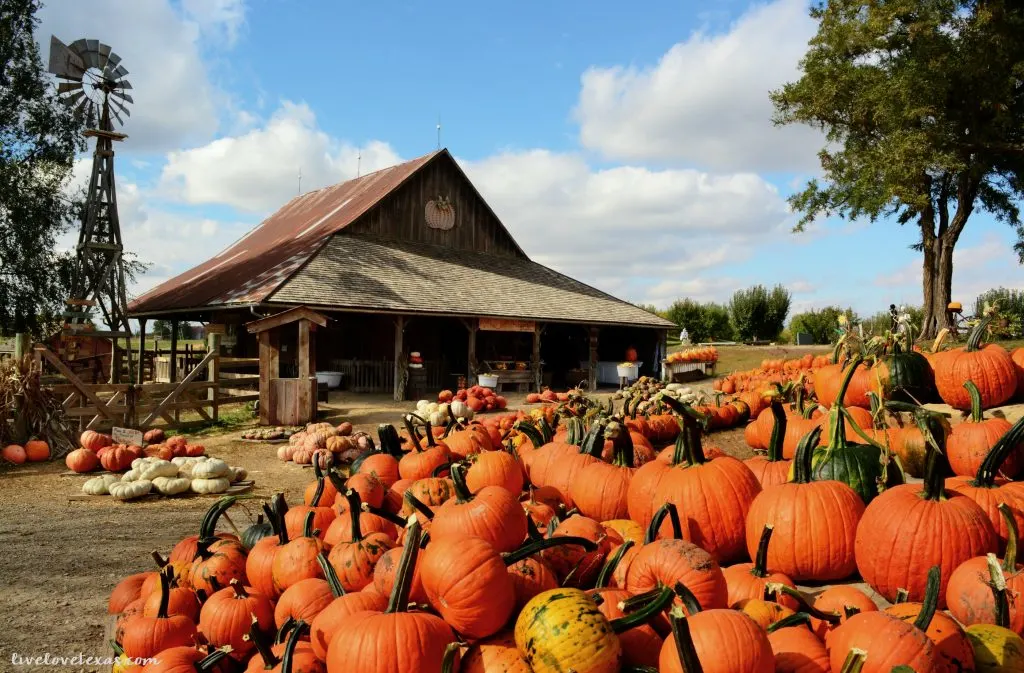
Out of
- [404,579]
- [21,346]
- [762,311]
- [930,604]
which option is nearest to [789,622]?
[930,604]

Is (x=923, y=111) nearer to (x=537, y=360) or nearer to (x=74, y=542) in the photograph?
(x=537, y=360)

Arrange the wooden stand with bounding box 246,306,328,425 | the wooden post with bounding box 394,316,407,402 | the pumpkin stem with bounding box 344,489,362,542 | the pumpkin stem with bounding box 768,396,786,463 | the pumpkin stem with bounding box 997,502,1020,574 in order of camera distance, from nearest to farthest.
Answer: the pumpkin stem with bounding box 997,502,1020,574 < the pumpkin stem with bounding box 344,489,362,542 < the pumpkin stem with bounding box 768,396,786,463 < the wooden stand with bounding box 246,306,328,425 < the wooden post with bounding box 394,316,407,402

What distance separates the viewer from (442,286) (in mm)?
19609

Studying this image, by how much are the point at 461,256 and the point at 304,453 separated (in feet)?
47.5

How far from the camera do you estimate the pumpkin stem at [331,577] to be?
8.39 feet

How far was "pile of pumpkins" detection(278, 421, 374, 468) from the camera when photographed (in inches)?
371

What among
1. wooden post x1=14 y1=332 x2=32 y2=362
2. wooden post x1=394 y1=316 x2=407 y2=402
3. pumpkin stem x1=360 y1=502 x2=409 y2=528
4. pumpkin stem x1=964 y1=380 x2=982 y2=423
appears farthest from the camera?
wooden post x1=394 y1=316 x2=407 y2=402

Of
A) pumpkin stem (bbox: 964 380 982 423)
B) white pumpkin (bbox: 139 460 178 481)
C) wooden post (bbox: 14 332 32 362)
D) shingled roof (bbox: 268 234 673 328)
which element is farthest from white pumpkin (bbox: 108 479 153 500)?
pumpkin stem (bbox: 964 380 982 423)

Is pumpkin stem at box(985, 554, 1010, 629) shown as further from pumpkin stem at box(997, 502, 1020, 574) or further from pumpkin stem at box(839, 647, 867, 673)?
pumpkin stem at box(839, 647, 867, 673)

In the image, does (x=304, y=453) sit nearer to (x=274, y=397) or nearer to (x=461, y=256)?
(x=274, y=397)

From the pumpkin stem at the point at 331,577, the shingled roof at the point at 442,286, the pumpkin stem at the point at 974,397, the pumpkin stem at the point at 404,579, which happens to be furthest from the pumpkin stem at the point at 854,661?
the shingled roof at the point at 442,286

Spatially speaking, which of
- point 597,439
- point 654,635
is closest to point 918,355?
point 597,439

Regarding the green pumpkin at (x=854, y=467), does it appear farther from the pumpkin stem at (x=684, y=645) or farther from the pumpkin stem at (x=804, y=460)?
the pumpkin stem at (x=684, y=645)

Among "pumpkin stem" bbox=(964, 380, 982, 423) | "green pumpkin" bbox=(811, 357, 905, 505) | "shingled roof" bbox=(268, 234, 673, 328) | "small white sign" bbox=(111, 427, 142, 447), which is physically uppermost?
"shingled roof" bbox=(268, 234, 673, 328)
